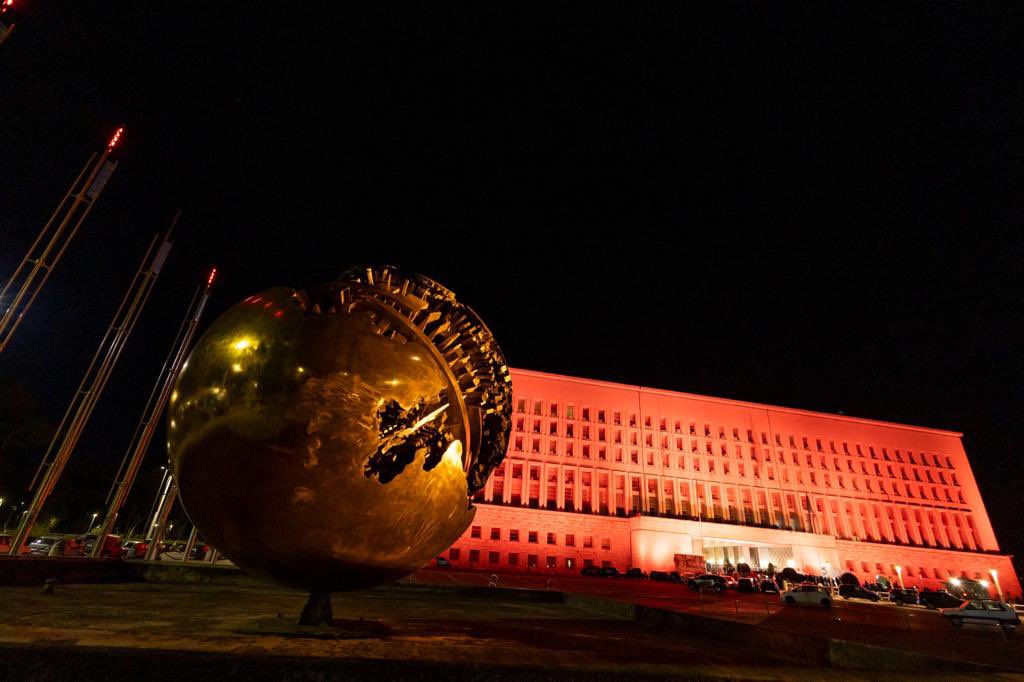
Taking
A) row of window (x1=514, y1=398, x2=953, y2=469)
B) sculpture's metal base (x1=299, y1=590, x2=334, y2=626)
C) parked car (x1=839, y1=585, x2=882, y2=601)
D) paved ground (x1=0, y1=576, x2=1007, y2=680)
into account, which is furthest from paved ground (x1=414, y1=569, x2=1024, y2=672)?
row of window (x1=514, y1=398, x2=953, y2=469)

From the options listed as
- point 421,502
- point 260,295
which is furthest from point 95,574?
point 421,502

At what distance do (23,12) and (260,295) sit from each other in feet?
58.8

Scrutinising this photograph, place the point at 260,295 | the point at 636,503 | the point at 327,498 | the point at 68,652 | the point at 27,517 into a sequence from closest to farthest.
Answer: the point at 68,652
the point at 327,498
the point at 260,295
the point at 27,517
the point at 636,503

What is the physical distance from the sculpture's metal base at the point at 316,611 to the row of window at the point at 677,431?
54.3 m

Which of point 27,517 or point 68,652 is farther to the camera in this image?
point 27,517

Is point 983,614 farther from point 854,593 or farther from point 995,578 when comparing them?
point 995,578

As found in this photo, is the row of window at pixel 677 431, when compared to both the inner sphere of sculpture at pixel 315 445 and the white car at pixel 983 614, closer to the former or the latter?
the white car at pixel 983 614

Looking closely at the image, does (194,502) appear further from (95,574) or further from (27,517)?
(27,517)

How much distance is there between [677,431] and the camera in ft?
206

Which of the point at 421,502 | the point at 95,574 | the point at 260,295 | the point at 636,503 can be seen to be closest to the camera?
the point at 421,502

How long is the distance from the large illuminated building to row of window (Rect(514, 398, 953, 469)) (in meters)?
0.16

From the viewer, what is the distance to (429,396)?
371 cm

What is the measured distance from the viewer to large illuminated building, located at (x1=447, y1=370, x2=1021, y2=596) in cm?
5247

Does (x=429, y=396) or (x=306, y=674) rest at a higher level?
(x=429, y=396)
